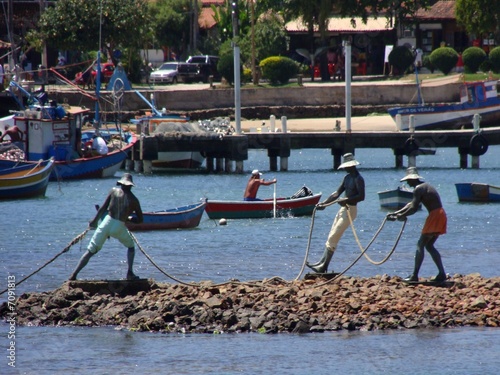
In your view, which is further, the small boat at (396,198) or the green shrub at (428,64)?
the green shrub at (428,64)

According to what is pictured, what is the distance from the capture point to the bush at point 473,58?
59125mm

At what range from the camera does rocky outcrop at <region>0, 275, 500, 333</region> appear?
16641 millimetres

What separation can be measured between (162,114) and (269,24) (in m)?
18.1

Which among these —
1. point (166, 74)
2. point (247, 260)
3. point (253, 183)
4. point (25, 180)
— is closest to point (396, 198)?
point (253, 183)

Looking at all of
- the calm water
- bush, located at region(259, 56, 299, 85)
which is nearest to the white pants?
the calm water

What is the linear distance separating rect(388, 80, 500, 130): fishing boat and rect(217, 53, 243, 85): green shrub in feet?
39.5

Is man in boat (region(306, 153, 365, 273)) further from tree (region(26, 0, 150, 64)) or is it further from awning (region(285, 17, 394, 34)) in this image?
awning (region(285, 17, 394, 34))

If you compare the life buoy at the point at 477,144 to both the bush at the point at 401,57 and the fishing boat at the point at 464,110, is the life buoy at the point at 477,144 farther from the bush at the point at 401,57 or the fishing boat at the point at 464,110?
the bush at the point at 401,57

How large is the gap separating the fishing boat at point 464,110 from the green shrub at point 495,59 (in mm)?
6900

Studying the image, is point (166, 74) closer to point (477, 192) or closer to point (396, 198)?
point (477, 192)

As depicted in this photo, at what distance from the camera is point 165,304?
17.2 metres

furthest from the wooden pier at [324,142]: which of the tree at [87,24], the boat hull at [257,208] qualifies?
the tree at [87,24]

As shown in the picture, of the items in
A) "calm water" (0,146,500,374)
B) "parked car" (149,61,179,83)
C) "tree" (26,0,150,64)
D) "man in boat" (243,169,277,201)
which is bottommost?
"calm water" (0,146,500,374)

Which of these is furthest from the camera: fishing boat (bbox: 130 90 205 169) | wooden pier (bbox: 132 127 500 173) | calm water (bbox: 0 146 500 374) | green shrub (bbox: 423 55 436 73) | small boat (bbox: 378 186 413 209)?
green shrub (bbox: 423 55 436 73)
